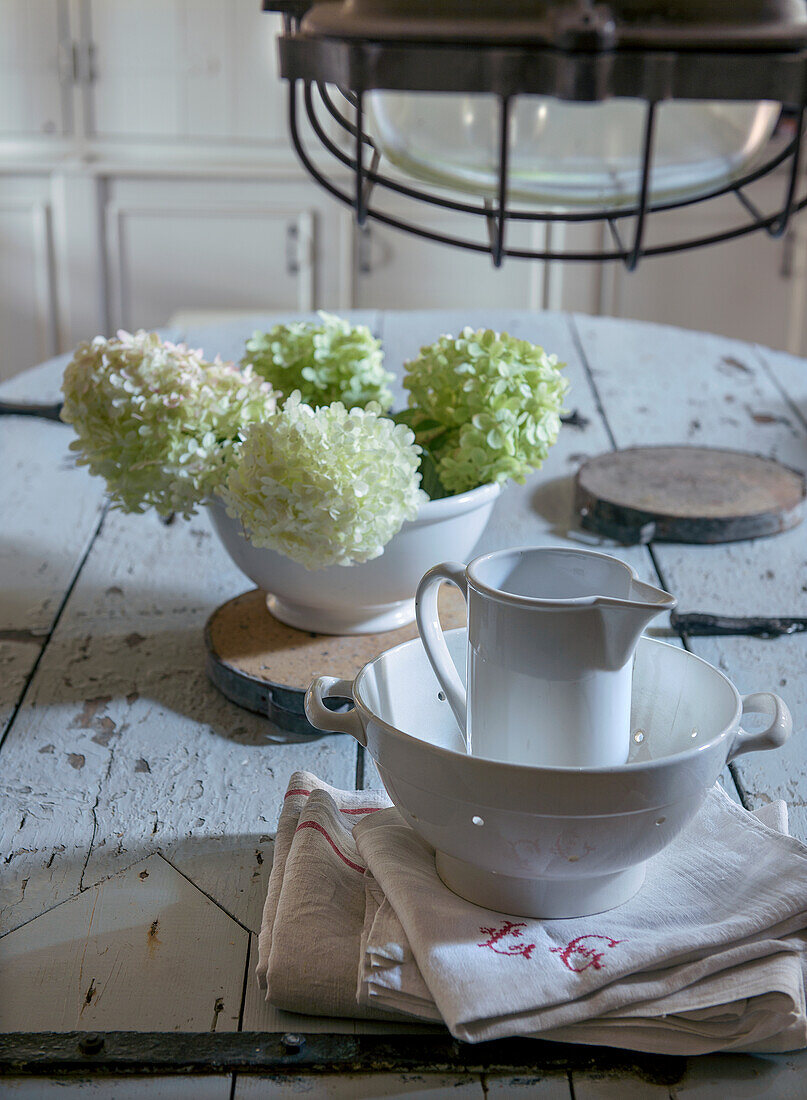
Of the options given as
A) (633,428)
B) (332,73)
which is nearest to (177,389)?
(332,73)

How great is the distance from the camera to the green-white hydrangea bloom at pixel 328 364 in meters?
0.95

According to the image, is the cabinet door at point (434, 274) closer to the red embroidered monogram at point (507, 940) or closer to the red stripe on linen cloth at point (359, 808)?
the red stripe on linen cloth at point (359, 808)

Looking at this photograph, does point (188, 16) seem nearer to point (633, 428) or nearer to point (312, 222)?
point (312, 222)

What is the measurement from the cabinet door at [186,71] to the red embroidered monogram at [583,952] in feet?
9.16

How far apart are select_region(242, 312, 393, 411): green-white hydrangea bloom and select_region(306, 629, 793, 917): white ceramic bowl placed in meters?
0.41

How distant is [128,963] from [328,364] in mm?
554

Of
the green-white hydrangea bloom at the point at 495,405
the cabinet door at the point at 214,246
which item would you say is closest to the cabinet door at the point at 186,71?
the cabinet door at the point at 214,246

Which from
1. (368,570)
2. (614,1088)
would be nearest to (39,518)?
(368,570)

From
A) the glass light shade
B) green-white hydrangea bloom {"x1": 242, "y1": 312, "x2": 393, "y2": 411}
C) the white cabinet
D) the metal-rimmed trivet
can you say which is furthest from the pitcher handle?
the white cabinet

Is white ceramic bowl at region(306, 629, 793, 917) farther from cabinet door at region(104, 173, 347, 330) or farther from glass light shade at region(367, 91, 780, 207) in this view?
cabinet door at region(104, 173, 347, 330)

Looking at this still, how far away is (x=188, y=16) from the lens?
9.53 ft

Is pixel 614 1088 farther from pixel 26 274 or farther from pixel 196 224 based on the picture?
pixel 26 274

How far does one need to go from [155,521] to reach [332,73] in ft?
2.28

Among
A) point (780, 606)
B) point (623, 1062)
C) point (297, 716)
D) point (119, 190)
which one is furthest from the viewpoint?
point (119, 190)
